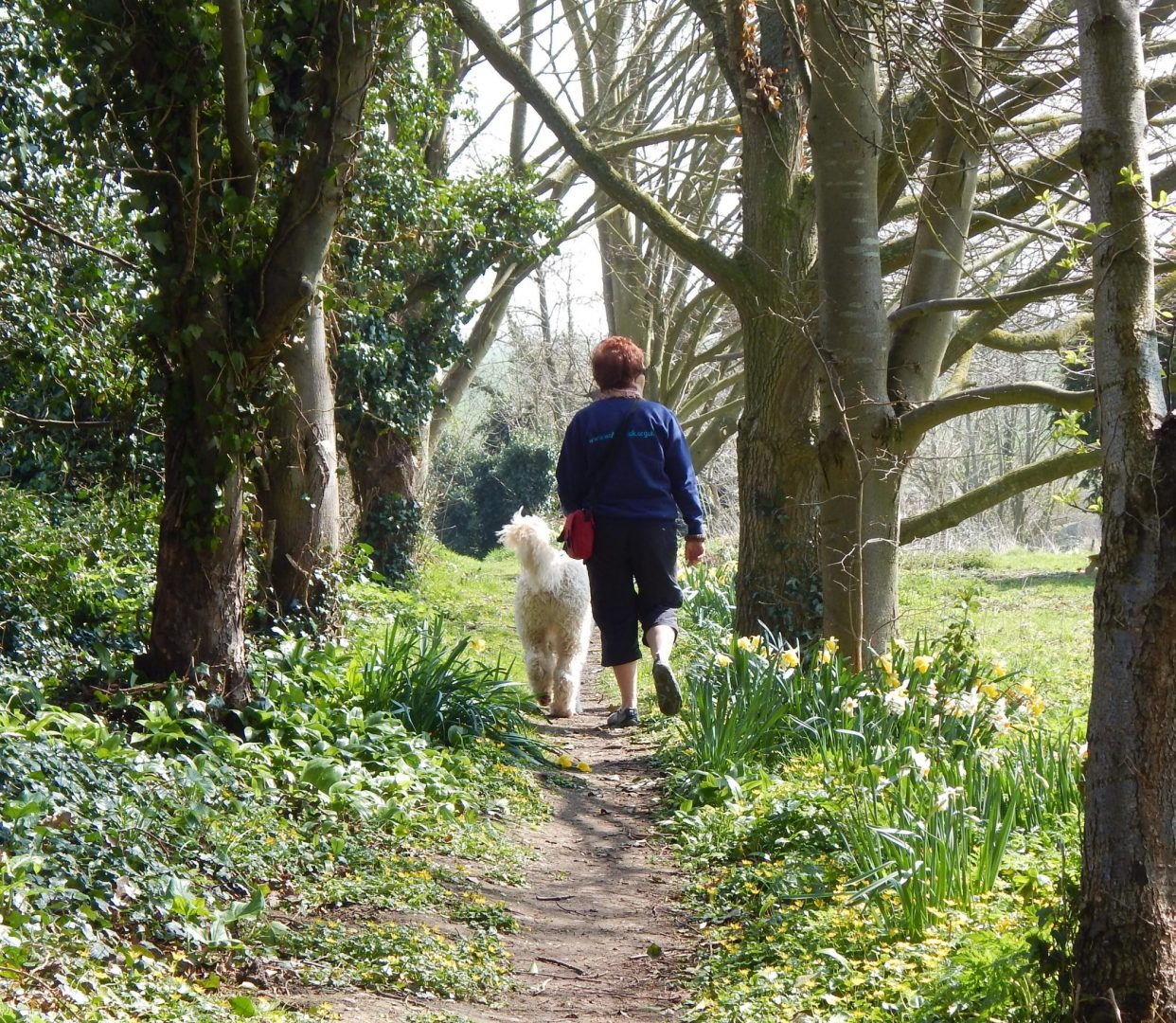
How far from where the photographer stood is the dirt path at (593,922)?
146 inches

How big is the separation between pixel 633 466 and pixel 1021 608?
1023 centimetres

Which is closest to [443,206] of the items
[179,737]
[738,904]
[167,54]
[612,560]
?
[612,560]

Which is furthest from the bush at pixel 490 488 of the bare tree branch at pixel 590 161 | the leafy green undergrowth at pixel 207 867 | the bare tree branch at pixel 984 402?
the leafy green undergrowth at pixel 207 867

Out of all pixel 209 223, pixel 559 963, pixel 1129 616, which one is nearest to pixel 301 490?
pixel 209 223

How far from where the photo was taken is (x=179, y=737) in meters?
5.29

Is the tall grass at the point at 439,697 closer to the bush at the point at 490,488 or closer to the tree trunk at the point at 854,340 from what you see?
the tree trunk at the point at 854,340

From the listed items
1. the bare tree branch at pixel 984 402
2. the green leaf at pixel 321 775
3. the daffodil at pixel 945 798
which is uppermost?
the bare tree branch at pixel 984 402

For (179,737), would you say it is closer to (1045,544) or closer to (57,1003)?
(57,1003)

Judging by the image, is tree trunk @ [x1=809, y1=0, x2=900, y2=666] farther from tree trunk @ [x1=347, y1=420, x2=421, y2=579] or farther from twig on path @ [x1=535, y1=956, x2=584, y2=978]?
tree trunk @ [x1=347, y1=420, x2=421, y2=579]

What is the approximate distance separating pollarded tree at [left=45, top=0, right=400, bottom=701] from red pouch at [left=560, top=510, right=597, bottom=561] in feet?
7.19

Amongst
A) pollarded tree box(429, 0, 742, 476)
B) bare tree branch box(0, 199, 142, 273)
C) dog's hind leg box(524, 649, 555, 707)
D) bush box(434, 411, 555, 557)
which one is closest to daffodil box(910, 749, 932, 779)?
dog's hind leg box(524, 649, 555, 707)

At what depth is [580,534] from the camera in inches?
292

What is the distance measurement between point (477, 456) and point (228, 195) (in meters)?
25.3

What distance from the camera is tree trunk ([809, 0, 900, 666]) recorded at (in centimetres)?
618
